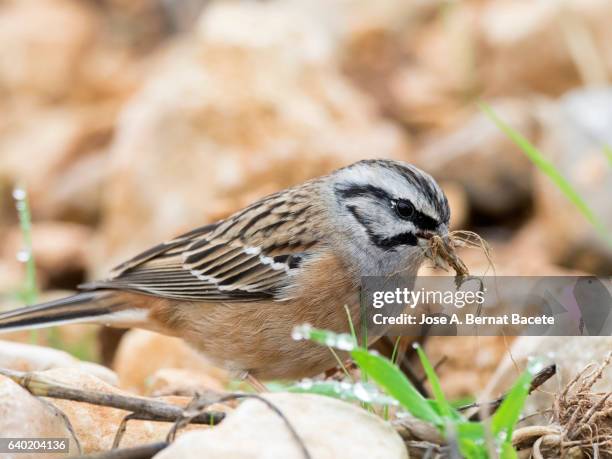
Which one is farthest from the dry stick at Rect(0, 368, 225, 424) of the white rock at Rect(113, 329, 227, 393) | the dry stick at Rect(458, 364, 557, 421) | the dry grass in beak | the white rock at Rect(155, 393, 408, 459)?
the white rock at Rect(113, 329, 227, 393)

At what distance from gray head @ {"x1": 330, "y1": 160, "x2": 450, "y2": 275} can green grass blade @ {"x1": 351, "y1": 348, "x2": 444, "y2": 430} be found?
1423 millimetres

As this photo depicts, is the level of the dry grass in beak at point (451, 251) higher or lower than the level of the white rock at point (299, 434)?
higher

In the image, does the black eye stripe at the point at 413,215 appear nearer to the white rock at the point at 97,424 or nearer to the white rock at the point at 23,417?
the white rock at the point at 97,424

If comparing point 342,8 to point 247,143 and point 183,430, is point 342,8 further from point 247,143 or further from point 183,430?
point 183,430

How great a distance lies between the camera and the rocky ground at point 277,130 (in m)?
5.93

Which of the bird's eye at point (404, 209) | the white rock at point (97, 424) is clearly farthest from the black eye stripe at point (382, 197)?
the white rock at point (97, 424)

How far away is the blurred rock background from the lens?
7090 millimetres

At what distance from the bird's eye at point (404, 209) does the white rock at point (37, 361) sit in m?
1.33

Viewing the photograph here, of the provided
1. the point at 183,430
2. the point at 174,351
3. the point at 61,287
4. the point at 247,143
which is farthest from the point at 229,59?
the point at 183,430

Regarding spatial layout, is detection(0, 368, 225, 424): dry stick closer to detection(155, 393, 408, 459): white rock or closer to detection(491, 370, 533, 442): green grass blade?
detection(155, 393, 408, 459): white rock

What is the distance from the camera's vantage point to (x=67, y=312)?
4.82 meters

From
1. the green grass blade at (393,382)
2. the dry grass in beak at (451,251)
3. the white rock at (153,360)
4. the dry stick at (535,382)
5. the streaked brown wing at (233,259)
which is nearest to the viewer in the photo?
the green grass blade at (393,382)

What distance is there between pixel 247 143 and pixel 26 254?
8.82 feet

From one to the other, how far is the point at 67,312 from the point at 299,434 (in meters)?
2.37
